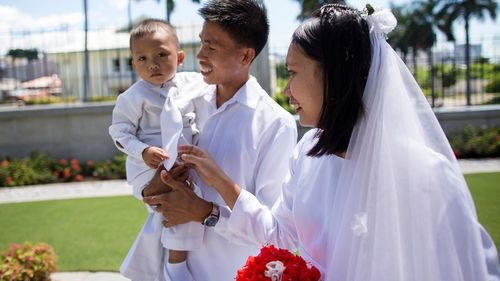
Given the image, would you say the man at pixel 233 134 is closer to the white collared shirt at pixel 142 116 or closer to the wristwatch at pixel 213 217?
the wristwatch at pixel 213 217

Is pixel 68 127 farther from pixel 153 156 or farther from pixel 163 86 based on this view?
pixel 153 156

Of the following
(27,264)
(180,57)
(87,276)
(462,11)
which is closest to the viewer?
(180,57)

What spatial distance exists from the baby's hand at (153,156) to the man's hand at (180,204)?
11 centimetres

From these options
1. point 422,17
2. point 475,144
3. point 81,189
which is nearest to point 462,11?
point 422,17

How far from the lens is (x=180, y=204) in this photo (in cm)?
235

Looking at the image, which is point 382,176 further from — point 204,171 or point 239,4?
point 239,4

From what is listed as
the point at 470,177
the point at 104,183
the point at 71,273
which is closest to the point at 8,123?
the point at 104,183

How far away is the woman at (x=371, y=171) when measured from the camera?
5.19ft

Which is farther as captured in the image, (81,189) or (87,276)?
(81,189)

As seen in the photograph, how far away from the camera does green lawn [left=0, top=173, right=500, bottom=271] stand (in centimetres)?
573

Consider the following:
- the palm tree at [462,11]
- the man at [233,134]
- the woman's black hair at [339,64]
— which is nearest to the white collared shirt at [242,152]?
the man at [233,134]

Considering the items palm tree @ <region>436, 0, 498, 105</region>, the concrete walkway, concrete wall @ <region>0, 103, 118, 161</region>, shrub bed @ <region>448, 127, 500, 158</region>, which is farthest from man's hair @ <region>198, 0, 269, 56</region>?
palm tree @ <region>436, 0, 498, 105</region>

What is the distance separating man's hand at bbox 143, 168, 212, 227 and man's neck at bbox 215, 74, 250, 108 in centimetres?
52

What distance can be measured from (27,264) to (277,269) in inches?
134
